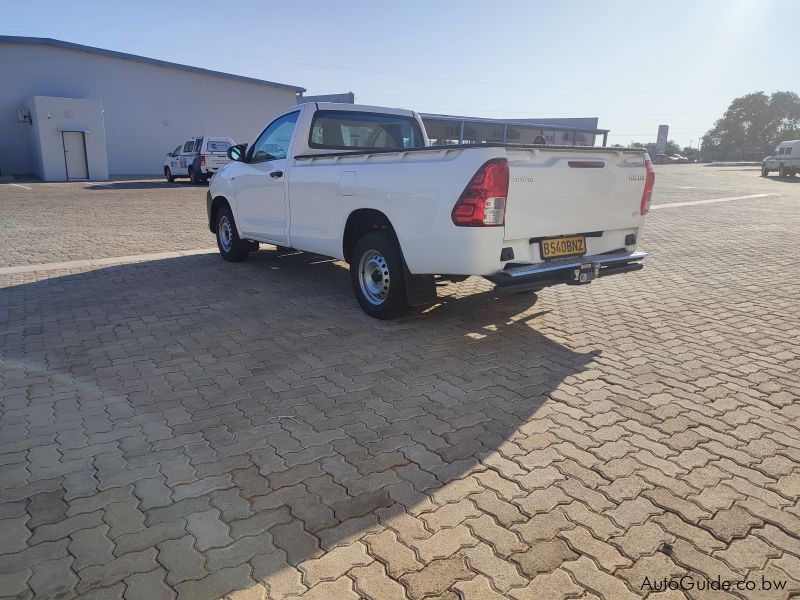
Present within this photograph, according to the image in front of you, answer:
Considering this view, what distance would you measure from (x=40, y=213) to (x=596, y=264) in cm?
1469

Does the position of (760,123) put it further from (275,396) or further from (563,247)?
(275,396)

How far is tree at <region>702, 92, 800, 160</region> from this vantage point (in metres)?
91.1

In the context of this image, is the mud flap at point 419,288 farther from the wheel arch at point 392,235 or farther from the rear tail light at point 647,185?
the rear tail light at point 647,185

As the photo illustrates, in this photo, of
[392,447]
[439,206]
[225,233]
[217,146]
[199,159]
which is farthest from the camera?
[199,159]

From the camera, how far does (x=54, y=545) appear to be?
2361mm

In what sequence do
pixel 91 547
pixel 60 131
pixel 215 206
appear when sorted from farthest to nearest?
pixel 60 131 → pixel 215 206 → pixel 91 547

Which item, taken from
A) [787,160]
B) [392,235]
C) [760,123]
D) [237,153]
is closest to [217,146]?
[237,153]


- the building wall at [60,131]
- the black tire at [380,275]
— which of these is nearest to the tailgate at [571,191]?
the black tire at [380,275]

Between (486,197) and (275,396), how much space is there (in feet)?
7.06

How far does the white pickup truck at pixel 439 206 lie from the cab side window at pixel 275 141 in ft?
0.10

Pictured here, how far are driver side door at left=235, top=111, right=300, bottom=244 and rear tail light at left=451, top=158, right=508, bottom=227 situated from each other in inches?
119

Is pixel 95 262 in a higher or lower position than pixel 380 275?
lower

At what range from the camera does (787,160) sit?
3588 cm

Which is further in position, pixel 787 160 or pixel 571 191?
pixel 787 160
